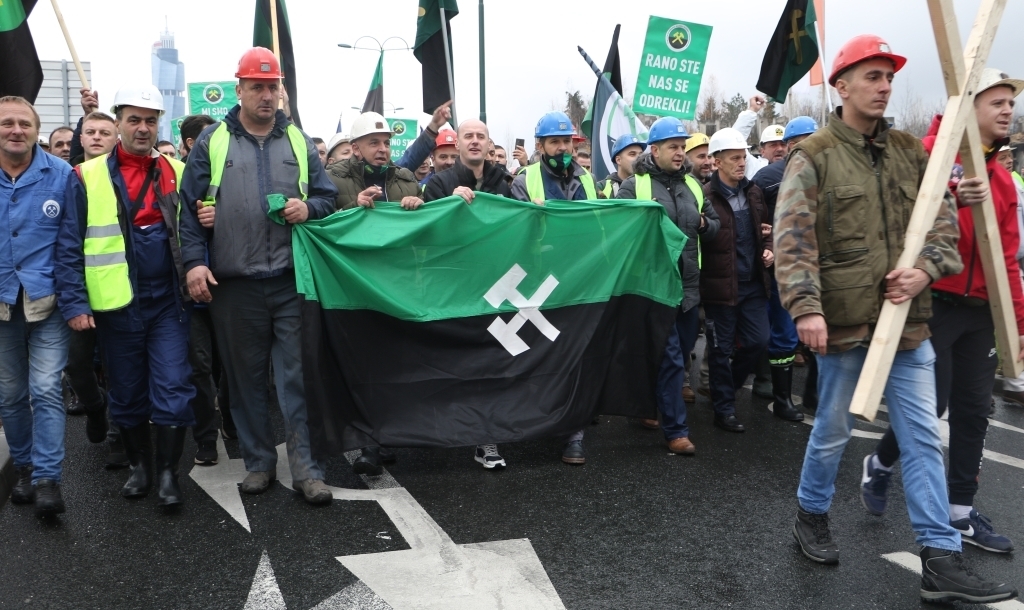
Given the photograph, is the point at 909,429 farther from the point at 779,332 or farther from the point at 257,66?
the point at 257,66

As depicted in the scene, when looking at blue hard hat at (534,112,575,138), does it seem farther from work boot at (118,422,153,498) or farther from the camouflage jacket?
work boot at (118,422,153,498)

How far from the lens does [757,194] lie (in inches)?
264

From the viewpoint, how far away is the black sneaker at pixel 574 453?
5418 mm

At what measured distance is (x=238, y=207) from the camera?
4.80 meters

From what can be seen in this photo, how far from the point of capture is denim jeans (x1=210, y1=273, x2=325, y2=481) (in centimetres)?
490

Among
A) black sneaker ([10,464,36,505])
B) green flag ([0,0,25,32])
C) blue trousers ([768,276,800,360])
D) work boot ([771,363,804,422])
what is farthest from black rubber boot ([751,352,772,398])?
green flag ([0,0,25,32])

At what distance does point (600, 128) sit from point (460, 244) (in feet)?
15.4

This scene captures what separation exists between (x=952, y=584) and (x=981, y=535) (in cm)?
82

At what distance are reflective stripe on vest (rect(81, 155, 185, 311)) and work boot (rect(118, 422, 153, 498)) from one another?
0.77m

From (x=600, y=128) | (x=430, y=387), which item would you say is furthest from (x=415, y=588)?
(x=600, y=128)

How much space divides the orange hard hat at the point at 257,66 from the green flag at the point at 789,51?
23.0 feet

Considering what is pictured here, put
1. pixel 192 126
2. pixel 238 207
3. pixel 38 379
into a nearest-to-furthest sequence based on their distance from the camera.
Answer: pixel 38 379
pixel 238 207
pixel 192 126

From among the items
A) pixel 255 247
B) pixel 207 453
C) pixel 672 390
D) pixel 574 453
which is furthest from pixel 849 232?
pixel 207 453

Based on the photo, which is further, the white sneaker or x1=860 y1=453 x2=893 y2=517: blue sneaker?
the white sneaker
